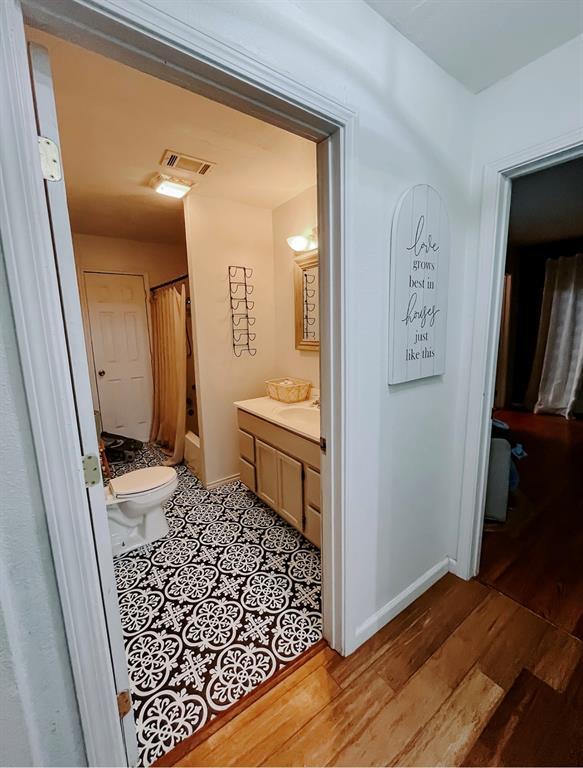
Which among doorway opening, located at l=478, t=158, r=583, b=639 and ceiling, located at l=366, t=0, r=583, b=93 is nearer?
ceiling, located at l=366, t=0, r=583, b=93

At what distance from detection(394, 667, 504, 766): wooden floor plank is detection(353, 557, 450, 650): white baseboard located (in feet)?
1.15

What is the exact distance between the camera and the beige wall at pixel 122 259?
3.55 meters

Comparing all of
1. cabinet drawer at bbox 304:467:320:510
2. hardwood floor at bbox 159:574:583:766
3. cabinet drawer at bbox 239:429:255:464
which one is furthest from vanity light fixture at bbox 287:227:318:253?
hardwood floor at bbox 159:574:583:766

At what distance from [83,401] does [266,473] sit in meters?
1.72

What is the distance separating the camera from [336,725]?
3.84 ft

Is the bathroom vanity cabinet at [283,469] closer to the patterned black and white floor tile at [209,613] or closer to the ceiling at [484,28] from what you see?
the patterned black and white floor tile at [209,613]

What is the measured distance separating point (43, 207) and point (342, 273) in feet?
2.74

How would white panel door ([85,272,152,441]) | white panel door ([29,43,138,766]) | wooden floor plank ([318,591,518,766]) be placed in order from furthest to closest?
white panel door ([85,272,152,441]) < wooden floor plank ([318,591,518,766]) < white panel door ([29,43,138,766])

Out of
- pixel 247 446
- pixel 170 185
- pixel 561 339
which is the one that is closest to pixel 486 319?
pixel 247 446

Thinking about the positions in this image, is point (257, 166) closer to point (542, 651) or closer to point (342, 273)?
point (342, 273)

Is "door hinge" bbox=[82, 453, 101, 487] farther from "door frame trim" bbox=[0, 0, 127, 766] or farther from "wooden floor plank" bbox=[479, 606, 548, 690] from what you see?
"wooden floor plank" bbox=[479, 606, 548, 690]

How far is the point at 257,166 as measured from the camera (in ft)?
6.93

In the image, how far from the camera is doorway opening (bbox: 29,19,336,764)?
4.62 feet

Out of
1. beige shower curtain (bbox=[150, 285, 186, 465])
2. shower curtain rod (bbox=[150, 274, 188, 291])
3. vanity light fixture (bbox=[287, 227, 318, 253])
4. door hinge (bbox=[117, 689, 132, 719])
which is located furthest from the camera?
beige shower curtain (bbox=[150, 285, 186, 465])
